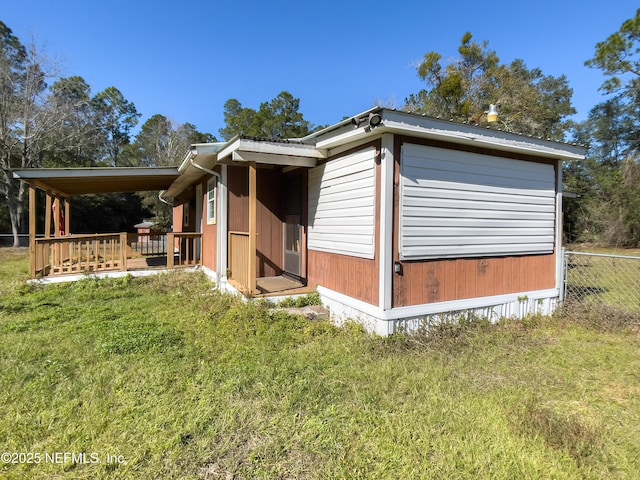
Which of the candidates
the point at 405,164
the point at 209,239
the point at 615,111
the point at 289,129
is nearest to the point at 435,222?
the point at 405,164

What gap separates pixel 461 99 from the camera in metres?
18.7

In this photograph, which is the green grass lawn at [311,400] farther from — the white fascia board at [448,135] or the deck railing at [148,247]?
the deck railing at [148,247]

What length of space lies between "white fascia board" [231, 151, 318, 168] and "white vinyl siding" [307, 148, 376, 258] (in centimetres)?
21

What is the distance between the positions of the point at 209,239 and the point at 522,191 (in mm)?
6317

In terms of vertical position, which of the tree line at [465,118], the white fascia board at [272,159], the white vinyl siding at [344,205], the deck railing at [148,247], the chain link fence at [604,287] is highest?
the tree line at [465,118]

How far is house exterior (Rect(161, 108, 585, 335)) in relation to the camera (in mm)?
4234

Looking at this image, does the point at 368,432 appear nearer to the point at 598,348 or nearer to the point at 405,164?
the point at 405,164

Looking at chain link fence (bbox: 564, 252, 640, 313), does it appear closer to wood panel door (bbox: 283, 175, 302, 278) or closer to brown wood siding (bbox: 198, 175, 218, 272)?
wood panel door (bbox: 283, 175, 302, 278)

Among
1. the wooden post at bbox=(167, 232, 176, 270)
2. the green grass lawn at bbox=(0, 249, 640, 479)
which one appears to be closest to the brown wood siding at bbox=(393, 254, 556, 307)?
the green grass lawn at bbox=(0, 249, 640, 479)

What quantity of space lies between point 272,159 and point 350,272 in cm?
204

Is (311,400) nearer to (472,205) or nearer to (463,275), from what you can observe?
(463,275)

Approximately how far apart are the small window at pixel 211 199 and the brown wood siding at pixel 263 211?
864mm

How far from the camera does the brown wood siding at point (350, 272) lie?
14.0 feet

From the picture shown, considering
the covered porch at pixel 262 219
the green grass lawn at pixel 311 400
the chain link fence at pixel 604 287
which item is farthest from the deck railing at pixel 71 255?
the chain link fence at pixel 604 287
